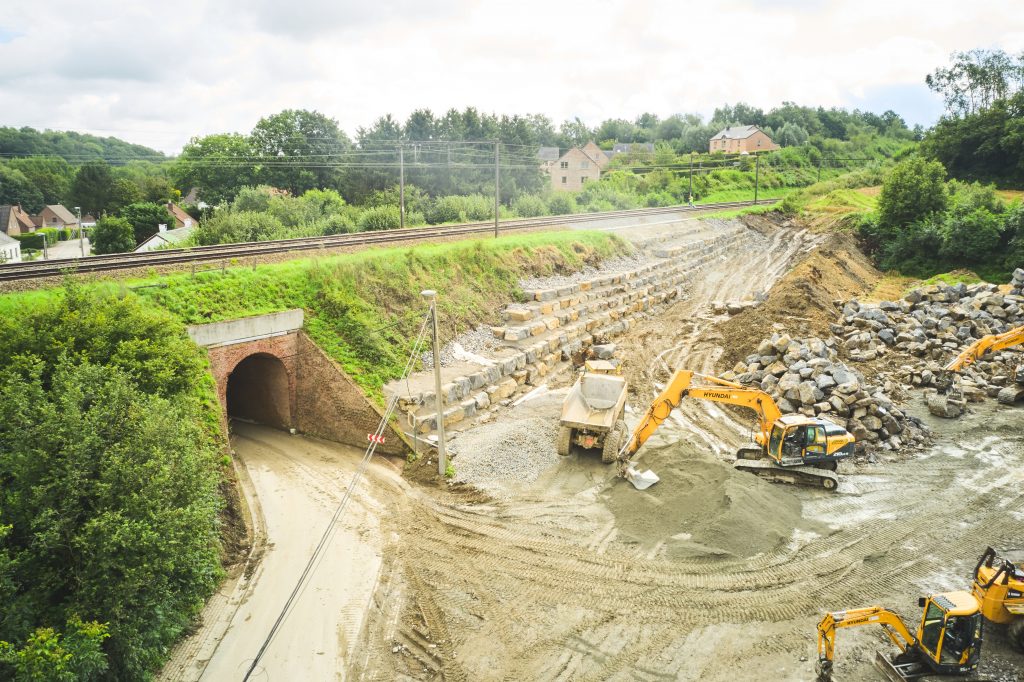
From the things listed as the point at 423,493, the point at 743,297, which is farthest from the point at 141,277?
the point at 743,297

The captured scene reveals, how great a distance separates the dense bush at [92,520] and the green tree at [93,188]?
58.8m

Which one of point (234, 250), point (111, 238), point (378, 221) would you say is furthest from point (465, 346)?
point (111, 238)

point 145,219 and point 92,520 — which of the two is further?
point 145,219

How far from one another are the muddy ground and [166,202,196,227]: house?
43.3m

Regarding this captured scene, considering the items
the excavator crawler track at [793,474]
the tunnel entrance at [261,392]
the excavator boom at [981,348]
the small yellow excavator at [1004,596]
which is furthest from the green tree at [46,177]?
the small yellow excavator at [1004,596]

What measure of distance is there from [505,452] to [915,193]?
37.0 meters

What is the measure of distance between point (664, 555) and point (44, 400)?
1125cm

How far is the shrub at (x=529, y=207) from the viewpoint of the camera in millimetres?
44344

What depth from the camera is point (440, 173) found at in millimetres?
50094

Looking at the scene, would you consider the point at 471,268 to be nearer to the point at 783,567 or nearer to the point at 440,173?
the point at 783,567

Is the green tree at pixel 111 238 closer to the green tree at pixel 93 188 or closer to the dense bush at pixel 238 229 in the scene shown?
the dense bush at pixel 238 229

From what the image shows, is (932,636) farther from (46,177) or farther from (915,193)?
(46,177)

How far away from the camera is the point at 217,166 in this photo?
49812 mm

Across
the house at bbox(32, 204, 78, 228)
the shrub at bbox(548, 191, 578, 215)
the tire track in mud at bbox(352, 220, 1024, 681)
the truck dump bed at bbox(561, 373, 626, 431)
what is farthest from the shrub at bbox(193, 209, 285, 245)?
the house at bbox(32, 204, 78, 228)
